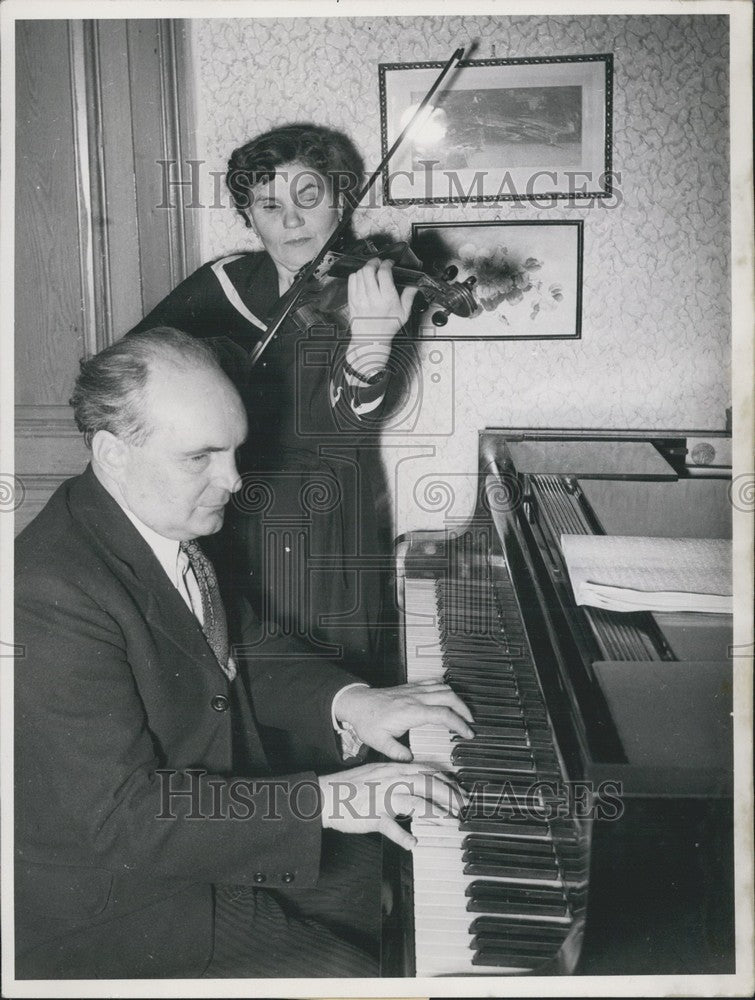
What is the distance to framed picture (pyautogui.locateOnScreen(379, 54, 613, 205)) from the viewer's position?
168 cm

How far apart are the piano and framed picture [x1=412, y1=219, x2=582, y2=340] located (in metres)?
0.49

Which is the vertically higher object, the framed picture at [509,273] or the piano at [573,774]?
the framed picture at [509,273]

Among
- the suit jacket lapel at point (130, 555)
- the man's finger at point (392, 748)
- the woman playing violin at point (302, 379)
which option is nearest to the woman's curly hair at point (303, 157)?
the woman playing violin at point (302, 379)

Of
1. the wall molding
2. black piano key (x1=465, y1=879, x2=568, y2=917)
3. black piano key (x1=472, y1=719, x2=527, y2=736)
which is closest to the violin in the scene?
the wall molding

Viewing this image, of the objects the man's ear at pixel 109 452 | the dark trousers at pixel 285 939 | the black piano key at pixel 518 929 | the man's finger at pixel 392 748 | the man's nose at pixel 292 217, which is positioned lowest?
the dark trousers at pixel 285 939

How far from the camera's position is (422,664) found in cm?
165

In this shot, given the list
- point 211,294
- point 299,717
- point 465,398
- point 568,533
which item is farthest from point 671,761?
point 211,294

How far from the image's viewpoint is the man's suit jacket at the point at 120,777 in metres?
1.30

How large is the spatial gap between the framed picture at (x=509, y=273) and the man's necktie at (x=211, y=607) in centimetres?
77

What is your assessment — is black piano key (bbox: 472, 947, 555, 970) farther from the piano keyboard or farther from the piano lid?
the piano lid

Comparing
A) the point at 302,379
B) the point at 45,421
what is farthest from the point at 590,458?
the point at 45,421

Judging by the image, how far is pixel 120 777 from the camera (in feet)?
4.23

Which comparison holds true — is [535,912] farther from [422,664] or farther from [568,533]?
[568,533]

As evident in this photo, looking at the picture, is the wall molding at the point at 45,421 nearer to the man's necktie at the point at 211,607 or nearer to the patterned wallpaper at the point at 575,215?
the man's necktie at the point at 211,607
